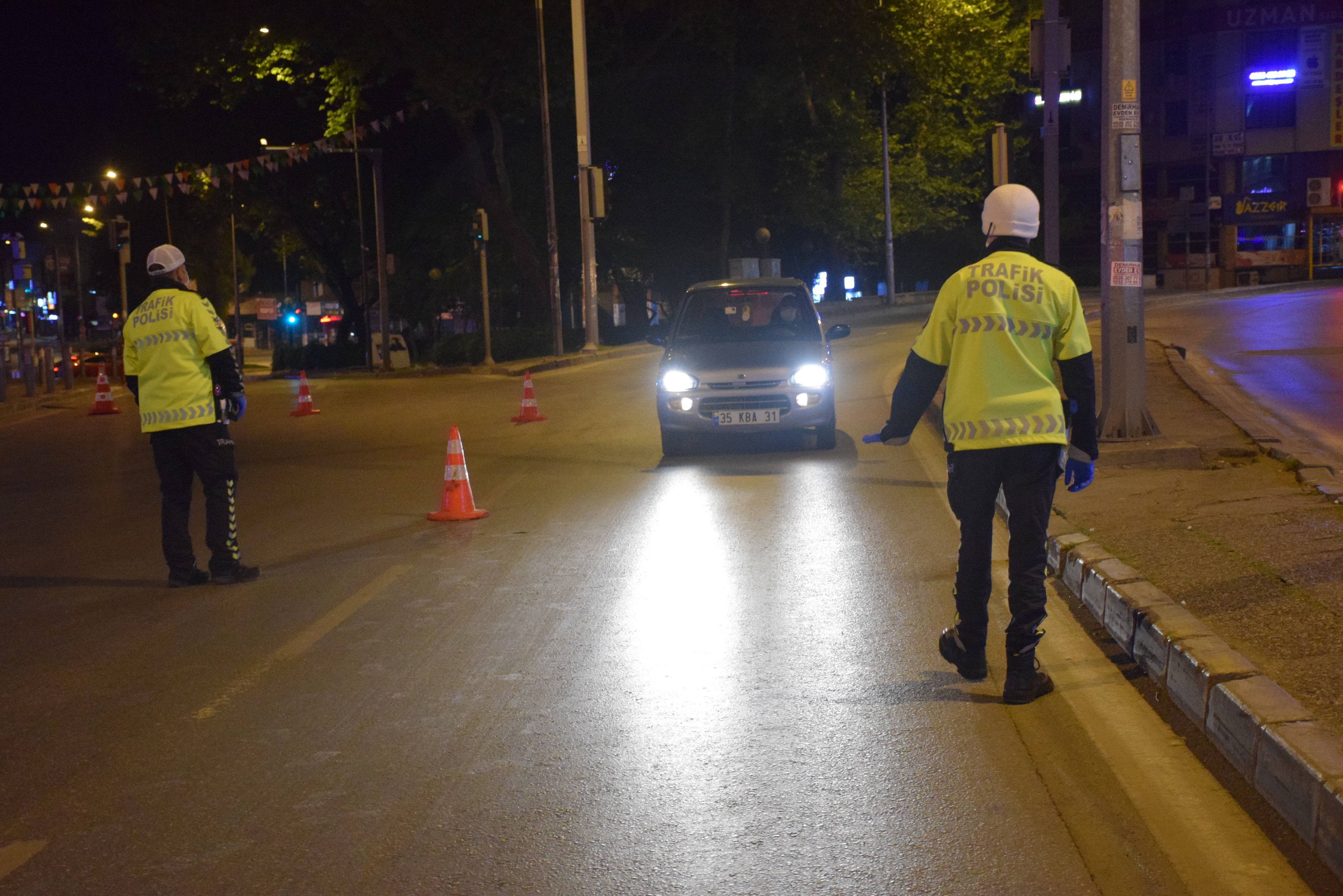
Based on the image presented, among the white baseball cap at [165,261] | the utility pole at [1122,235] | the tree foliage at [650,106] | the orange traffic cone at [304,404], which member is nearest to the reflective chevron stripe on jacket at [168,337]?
the white baseball cap at [165,261]

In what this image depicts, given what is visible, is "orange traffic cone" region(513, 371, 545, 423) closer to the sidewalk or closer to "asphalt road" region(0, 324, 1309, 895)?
"asphalt road" region(0, 324, 1309, 895)

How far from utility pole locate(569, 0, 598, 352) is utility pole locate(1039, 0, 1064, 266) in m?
11.5

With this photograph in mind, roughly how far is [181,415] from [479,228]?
2312cm

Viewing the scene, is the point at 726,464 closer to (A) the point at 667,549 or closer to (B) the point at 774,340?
(B) the point at 774,340

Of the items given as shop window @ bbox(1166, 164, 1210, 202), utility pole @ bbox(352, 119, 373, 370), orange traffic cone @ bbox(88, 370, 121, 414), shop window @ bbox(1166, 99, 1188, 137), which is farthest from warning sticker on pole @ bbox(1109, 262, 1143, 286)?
shop window @ bbox(1166, 99, 1188, 137)

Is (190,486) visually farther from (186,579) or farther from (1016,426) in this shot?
(1016,426)

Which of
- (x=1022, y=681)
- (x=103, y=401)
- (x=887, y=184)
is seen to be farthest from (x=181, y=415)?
(x=887, y=184)

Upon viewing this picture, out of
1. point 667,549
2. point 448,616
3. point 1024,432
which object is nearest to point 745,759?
point 1024,432

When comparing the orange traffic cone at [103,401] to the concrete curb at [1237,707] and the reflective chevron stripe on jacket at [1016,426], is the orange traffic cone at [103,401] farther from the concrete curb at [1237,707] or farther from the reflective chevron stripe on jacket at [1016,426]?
A: the reflective chevron stripe on jacket at [1016,426]

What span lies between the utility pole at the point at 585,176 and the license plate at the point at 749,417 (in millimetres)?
18715

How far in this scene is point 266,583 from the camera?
8.06 meters

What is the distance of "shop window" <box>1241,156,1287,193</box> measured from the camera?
192 ft

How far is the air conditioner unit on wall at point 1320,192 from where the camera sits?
56969 millimetres

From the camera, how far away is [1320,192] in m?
57.0
